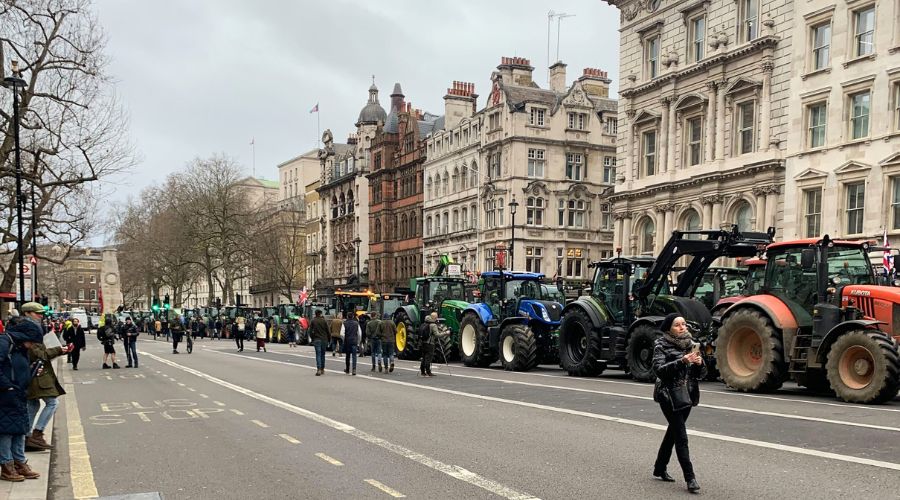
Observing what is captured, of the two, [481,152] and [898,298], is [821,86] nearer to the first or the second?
[898,298]

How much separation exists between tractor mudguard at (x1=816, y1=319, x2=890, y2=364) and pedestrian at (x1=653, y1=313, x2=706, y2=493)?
25.4 feet

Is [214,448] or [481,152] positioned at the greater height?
[481,152]

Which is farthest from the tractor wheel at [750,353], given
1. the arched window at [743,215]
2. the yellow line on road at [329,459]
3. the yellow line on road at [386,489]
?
the arched window at [743,215]

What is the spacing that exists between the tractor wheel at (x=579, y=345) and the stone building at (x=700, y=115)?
641 inches

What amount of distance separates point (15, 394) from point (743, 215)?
3298 centimetres

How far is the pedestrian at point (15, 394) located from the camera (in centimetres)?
826

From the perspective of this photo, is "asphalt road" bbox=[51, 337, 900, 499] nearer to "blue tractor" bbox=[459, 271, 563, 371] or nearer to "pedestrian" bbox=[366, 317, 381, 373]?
"pedestrian" bbox=[366, 317, 381, 373]

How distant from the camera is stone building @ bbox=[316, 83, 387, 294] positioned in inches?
3174

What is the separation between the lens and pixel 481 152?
2356 inches

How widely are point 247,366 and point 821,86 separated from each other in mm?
23142

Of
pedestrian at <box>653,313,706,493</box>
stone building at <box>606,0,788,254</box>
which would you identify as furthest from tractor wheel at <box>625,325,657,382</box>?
stone building at <box>606,0,788,254</box>

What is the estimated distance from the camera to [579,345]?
21.8 meters

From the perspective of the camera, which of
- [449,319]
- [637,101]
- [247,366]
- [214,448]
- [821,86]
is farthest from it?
[637,101]

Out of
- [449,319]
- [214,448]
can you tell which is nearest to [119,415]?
[214,448]
